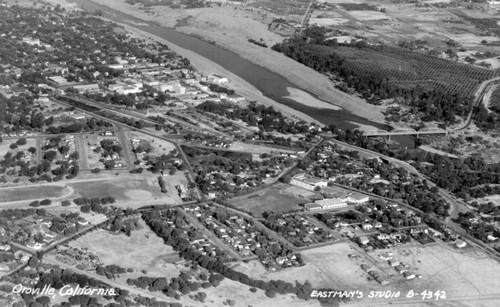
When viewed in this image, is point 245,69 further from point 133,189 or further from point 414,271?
point 414,271

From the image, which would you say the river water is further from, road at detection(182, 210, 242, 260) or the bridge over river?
road at detection(182, 210, 242, 260)

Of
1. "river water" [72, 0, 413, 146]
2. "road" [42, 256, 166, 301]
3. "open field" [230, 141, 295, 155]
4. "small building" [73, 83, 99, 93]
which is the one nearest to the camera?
"road" [42, 256, 166, 301]

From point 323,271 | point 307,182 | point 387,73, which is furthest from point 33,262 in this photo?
point 387,73

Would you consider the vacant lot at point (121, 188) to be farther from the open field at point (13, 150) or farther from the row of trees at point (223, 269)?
the open field at point (13, 150)

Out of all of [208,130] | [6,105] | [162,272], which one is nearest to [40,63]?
[6,105]

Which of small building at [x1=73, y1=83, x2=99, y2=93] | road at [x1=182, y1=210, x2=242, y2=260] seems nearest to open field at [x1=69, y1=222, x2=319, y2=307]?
road at [x1=182, y1=210, x2=242, y2=260]

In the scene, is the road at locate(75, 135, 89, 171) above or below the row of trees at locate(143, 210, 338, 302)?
below
